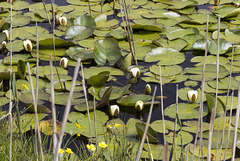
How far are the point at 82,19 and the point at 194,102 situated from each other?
1.50 metres

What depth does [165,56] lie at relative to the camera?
2.63 meters

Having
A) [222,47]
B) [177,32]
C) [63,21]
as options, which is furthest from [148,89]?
[63,21]

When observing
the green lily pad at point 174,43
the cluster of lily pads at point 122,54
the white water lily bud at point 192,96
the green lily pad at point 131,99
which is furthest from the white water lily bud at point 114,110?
the green lily pad at point 174,43

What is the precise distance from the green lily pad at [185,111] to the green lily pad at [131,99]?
0.52ft

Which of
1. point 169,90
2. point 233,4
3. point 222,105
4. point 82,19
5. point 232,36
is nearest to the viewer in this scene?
point 222,105

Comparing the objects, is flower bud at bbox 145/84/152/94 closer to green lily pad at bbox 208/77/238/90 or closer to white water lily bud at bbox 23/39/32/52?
green lily pad at bbox 208/77/238/90

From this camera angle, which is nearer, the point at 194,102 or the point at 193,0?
the point at 194,102

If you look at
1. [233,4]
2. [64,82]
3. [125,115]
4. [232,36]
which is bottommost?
[125,115]

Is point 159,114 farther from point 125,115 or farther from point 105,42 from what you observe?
point 105,42

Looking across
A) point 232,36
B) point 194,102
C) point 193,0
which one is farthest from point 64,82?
point 193,0

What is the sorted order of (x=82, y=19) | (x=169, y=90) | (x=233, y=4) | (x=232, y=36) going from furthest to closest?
(x=233, y=4), (x=82, y=19), (x=232, y=36), (x=169, y=90)

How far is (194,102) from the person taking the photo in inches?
82.7

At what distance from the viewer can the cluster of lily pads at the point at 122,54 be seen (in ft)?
6.55

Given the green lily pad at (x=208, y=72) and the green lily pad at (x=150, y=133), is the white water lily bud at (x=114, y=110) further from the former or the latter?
the green lily pad at (x=208, y=72)
